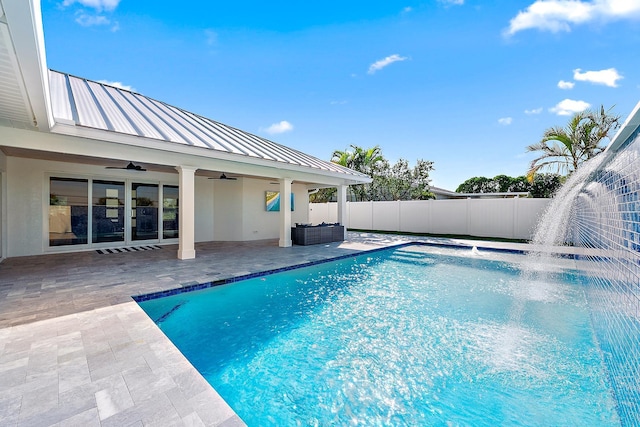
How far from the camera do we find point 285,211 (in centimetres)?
1097

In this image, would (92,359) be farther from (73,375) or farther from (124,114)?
(124,114)

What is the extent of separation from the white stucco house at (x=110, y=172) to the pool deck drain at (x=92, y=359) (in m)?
2.90

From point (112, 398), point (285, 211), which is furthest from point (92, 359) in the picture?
point (285, 211)

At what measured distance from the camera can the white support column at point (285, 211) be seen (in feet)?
35.7

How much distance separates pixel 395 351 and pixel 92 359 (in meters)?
3.42

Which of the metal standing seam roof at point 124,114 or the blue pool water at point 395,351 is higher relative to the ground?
the metal standing seam roof at point 124,114

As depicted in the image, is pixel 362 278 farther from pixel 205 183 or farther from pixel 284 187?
pixel 205 183

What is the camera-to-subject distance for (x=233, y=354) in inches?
139

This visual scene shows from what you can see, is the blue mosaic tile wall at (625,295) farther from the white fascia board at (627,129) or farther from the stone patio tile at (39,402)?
the stone patio tile at (39,402)

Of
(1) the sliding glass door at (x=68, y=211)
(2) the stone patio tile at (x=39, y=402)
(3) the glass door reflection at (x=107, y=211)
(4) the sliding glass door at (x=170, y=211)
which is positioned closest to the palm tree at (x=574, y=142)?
(4) the sliding glass door at (x=170, y=211)

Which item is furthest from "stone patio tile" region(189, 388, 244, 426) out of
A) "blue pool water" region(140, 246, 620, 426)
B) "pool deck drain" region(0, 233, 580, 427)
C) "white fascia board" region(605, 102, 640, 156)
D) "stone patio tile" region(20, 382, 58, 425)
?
→ "white fascia board" region(605, 102, 640, 156)

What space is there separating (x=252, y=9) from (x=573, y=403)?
41.2 ft

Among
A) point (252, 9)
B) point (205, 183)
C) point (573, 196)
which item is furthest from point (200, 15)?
point (573, 196)

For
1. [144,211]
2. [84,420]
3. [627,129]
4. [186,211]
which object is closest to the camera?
[84,420]
